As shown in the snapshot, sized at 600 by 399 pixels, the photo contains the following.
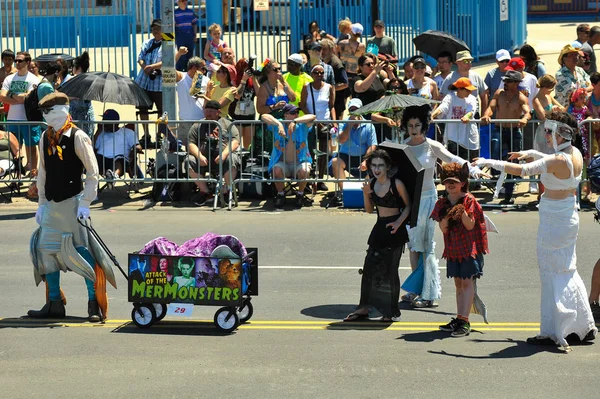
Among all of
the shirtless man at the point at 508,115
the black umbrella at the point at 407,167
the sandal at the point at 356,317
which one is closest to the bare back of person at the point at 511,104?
the shirtless man at the point at 508,115

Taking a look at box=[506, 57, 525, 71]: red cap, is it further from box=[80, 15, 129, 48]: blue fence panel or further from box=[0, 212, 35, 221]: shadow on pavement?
box=[80, 15, 129, 48]: blue fence panel

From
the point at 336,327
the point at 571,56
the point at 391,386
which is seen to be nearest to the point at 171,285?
the point at 336,327

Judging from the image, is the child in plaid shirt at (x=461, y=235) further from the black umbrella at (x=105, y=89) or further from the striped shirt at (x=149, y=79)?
the striped shirt at (x=149, y=79)

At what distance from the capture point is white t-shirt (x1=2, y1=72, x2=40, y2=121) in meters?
17.2

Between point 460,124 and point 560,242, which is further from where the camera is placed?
point 460,124

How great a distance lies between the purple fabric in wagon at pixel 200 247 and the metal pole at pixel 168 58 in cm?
686

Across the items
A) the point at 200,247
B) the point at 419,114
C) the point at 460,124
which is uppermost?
the point at 419,114

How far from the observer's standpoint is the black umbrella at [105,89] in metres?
16.2

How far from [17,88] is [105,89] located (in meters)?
1.90

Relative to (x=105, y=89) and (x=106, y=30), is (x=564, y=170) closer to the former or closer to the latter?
(x=105, y=89)

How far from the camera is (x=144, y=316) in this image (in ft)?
31.7

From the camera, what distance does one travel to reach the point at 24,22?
72.6 feet

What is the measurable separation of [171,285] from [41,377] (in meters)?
1.60

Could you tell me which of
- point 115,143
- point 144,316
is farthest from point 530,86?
point 144,316
